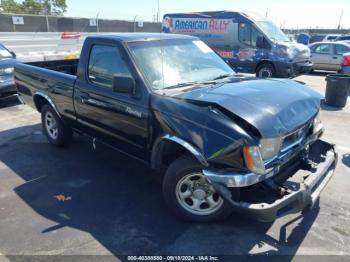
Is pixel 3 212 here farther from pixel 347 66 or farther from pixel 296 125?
pixel 347 66

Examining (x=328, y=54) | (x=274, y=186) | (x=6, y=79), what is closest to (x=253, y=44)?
(x=328, y=54)

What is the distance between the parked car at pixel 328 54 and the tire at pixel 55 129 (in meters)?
12.7

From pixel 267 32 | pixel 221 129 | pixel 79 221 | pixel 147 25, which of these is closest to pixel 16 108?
pixel 79 221

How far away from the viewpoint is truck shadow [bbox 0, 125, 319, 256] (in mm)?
3204

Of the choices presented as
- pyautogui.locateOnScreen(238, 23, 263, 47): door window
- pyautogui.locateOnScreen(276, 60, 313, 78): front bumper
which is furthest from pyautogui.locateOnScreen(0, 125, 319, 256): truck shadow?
pyautogui.locateOnScreen(238, 23, 263, 47): door window

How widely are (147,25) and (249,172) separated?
97.4 feet

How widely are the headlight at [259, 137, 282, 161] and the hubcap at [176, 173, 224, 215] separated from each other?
66 centimetres

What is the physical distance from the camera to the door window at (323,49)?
14727 millimetres

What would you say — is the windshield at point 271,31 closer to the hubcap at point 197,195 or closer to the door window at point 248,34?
the door window at point 248,34

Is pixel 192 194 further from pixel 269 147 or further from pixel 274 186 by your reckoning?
pixel 269 147

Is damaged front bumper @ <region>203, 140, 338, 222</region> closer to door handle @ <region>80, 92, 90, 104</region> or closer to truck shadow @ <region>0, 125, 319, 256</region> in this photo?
truck shadow @ <region>0, 125, 319, 256</region>

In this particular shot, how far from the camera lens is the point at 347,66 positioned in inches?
452

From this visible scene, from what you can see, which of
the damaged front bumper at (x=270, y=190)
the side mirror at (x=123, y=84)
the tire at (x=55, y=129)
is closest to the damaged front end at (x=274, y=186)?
the damaged front bumper at (x=270, y=190)

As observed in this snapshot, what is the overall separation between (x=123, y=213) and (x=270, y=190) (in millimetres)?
1650
